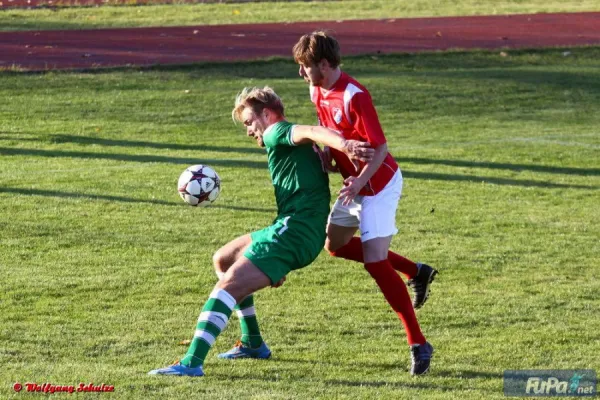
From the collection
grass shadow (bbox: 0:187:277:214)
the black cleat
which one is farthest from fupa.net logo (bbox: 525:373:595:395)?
grass shadow (bbox: 0:187:277:214)

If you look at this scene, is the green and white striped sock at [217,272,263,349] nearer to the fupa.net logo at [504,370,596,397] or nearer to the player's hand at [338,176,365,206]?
the player's hand at [338,176,365,206]

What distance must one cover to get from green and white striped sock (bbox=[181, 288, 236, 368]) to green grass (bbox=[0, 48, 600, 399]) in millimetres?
119

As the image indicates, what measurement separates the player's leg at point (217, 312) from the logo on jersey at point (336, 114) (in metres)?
0.97

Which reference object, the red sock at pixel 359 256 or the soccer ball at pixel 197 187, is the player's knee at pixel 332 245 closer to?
the red sock at pixel 359 256

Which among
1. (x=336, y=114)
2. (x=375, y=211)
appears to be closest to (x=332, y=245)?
(x=375, y=211)

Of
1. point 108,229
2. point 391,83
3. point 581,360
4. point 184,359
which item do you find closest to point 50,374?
point 184,359

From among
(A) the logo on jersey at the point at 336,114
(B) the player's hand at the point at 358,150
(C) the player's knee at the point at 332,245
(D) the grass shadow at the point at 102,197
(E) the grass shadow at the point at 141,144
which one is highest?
(A) the logo on jersey at the point at 336,114

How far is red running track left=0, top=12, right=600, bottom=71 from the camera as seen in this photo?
67.3ft

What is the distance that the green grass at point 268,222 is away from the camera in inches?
232

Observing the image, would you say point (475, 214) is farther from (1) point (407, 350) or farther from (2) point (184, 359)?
(2) point (184, 359)

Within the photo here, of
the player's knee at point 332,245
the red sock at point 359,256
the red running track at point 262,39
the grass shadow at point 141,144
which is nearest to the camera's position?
the player's knee at point 332,245

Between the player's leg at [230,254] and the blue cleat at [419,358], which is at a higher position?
the player's leg at [230,254]

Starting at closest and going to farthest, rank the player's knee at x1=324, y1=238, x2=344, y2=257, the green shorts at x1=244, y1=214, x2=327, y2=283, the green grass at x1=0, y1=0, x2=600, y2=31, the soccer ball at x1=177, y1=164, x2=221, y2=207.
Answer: the green shorts at x1=244, y1=214, x2=327, y2=283, the player's knee at x1=324, y1=238, x2=344, y2=257, the soccer ball at x1=177, y1=164, x2=221, y2=207, the green grass at x1=0, y1=0, x2=600, y2=31

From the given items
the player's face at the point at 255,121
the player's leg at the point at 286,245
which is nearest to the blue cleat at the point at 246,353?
the player's leg at the point at 286,245
